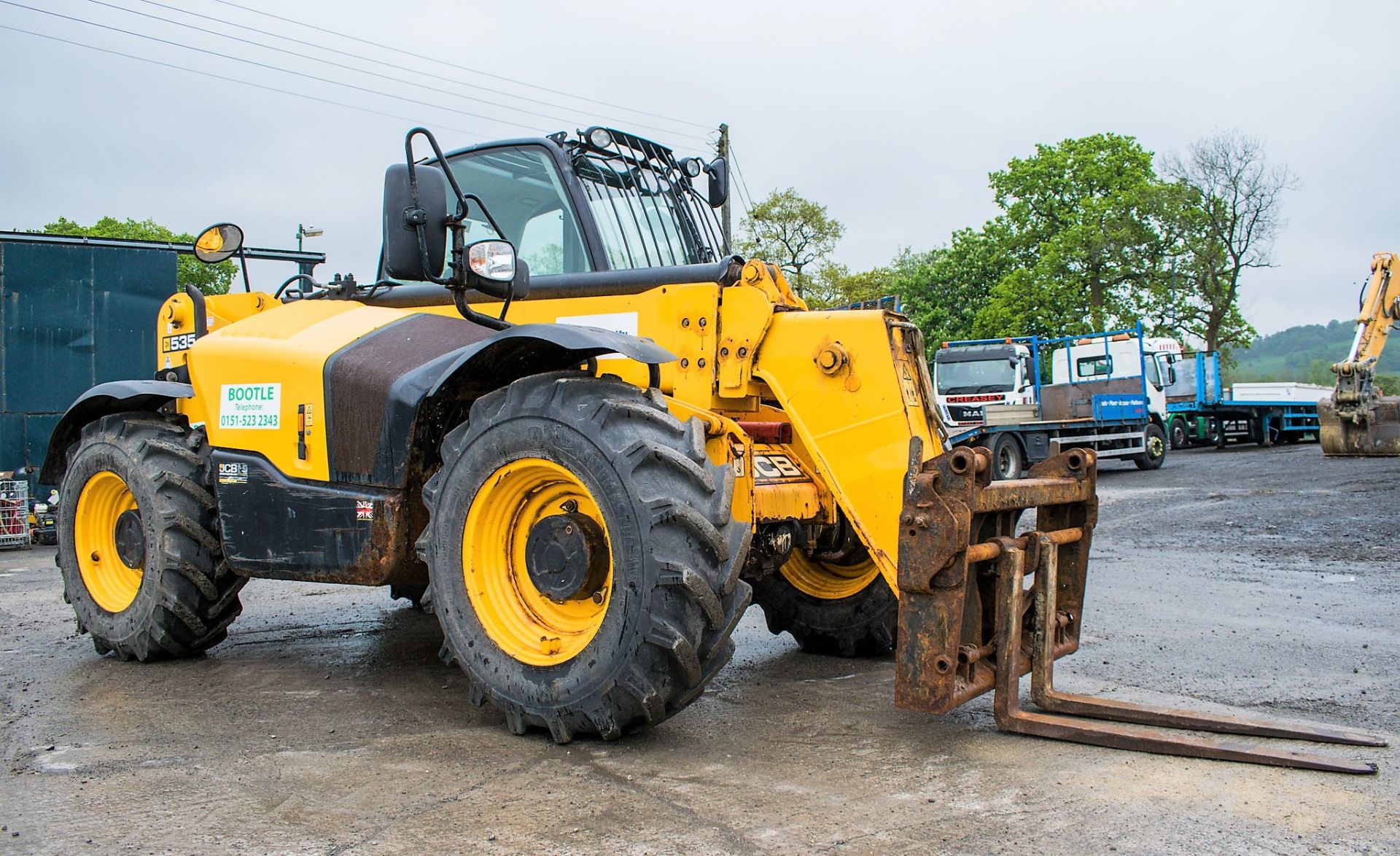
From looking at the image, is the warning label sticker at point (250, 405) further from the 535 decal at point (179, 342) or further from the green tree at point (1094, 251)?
the green tree at point (1094, 251)

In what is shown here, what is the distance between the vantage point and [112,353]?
14398 mm

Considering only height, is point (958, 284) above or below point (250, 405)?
above

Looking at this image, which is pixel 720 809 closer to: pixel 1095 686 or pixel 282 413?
pixel 1095 686

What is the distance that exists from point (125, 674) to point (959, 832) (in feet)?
14.3

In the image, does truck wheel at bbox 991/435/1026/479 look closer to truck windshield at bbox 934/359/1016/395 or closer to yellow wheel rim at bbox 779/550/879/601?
truck windshield at bbox 934/359/1016/395

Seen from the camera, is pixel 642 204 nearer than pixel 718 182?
Yes

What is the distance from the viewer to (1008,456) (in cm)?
2017

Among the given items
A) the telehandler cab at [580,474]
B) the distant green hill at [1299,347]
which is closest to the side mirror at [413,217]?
the telehandler cab at [580,474]

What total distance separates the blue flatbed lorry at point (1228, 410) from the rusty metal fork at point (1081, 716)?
26.6m

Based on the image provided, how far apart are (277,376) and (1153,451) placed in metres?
21.2

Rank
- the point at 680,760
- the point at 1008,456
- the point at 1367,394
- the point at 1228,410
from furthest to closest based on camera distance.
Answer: the point at 1228,410
the point at 1367,394
the point at 1008,456
the point at 680,760

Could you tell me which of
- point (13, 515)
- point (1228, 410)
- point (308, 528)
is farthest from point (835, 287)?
point (308, 528)

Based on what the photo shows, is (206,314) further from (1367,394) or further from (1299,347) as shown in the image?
(1299,347)

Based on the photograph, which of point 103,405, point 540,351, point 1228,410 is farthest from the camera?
point 1228,410
